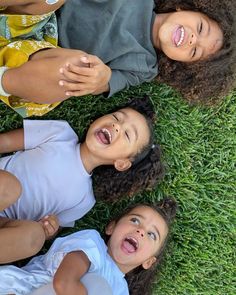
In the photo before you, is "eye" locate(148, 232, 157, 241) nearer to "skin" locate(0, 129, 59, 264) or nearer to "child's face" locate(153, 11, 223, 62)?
"skin" locate(0, 129, 59, 264)

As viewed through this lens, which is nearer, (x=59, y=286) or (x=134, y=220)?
(x=59, y=286)

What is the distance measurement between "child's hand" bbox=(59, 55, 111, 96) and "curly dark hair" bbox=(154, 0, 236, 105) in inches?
19.8

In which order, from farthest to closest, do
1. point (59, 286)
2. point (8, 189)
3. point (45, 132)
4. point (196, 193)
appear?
point (196, 193) → point (45, 132) → point (59, 286) → point (8, 189)

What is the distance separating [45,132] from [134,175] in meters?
0.41

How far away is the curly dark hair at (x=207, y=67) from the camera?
7.45 ft

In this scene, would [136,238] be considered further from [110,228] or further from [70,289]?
[70,289]

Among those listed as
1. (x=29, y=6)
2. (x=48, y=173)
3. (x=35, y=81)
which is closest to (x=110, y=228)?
(x=48, y=173)

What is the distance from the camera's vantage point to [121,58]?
88.2 inches

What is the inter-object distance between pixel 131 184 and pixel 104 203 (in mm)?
164

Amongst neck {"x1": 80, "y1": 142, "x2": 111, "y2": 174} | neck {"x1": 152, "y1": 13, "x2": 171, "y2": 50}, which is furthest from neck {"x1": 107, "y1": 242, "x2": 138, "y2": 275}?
neck {"x1": 152, "y1": 13, "x2": 171, "y2": 50}

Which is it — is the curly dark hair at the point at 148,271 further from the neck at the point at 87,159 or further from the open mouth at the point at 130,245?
the neck at the point at 87,159

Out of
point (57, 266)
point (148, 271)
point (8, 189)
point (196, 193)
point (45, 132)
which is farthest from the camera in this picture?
point (196, 193)

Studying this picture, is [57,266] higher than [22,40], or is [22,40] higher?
[22,40]

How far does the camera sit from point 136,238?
2.18m
